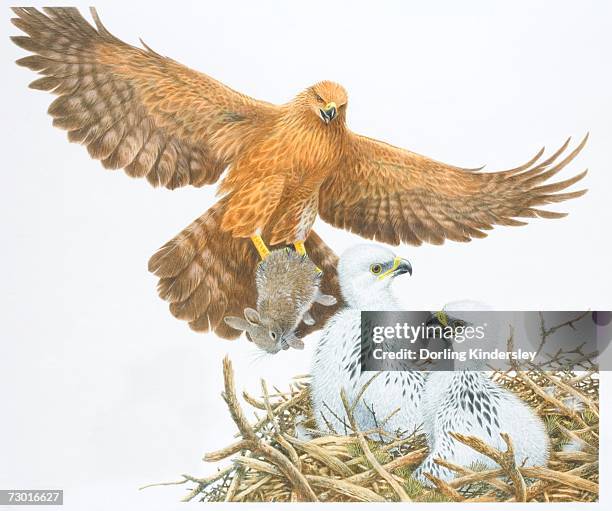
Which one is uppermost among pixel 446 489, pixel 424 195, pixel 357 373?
pixel 424 195

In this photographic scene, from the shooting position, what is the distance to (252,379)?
245 centimetres

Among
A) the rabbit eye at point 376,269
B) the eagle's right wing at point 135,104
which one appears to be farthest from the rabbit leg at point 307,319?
the eagle's right wing at point 135,104

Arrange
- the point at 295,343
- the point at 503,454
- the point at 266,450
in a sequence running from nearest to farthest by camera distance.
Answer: the point at 503,454
the point at 266,450
the point at 295,343

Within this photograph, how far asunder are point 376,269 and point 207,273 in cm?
55

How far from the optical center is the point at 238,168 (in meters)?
2.45

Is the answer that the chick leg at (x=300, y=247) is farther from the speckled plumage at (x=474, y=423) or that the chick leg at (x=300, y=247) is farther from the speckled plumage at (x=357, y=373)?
the speckled plumage at (x=474, y=423)

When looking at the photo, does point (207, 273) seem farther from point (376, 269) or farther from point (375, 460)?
point (375, 460)

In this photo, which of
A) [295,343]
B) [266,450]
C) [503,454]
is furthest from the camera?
[295,343]

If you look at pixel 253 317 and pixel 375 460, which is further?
pixel 253 317

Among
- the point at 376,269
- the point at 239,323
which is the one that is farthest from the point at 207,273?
the point at 376,269

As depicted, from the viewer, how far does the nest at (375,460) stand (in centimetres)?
228

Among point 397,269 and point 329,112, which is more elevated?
point 329,112

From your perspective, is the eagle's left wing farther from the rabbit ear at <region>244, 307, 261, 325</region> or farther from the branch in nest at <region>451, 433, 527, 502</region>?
the branch in nest at <region>451, 433, 527, 502</region>

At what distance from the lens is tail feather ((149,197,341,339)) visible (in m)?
2.46
